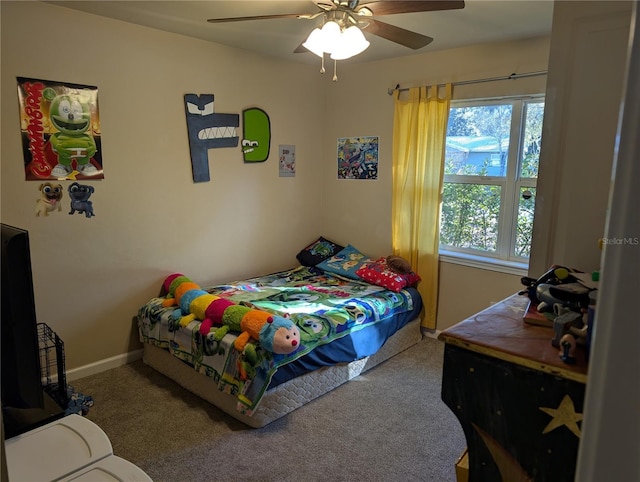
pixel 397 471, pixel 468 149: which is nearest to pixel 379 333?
pixel 397 471

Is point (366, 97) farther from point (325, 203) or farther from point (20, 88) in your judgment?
point (20, 88)

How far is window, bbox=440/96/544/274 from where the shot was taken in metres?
3.26

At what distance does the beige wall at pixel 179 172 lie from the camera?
9.01ft

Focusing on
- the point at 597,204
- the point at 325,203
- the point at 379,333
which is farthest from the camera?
the point at 325,203

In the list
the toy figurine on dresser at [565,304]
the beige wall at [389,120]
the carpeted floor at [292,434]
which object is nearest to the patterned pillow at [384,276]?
the beige wall at [389,120]

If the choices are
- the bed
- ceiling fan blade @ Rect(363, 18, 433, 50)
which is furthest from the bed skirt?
ceiling fan blade @ Rect(363, 18, 433, 50)

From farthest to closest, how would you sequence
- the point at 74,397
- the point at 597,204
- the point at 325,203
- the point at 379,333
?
the point at 325,203, the point at 379,333, the point at 74,397, the point at 597,204

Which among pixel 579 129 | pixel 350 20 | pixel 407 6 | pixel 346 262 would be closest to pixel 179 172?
pixel 346 262

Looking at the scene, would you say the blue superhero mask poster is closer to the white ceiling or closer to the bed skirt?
the white ceiling

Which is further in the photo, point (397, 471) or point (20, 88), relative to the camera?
point (20, 88)

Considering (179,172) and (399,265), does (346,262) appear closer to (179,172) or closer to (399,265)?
(399,265)

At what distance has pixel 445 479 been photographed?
209 cm

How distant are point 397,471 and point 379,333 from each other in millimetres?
1139

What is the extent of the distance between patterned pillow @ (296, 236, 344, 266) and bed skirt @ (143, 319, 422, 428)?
114cm
